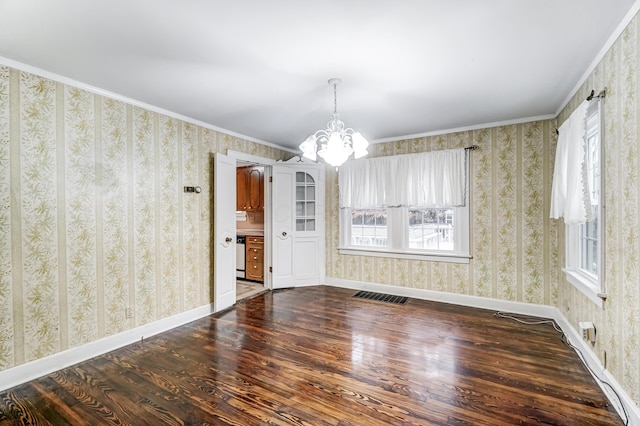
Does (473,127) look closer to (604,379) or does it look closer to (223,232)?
(604,379)

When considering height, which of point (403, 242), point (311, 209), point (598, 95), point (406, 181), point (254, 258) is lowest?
point (254, 258)

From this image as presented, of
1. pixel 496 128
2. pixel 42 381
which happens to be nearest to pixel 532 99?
pixel 496 128

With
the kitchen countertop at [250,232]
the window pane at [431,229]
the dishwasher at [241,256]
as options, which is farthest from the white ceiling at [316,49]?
the dishwasher at [241,256]

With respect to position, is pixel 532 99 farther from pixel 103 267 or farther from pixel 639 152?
pixel 103 267

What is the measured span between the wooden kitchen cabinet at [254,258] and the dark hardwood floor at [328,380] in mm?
1958

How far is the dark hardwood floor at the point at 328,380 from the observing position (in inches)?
76.2

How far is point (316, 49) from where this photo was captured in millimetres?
2133

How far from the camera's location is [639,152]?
1.73 meters

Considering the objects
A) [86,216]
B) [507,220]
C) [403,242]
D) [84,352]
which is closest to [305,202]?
[403,242]

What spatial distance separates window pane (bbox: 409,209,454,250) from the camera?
14.2ft

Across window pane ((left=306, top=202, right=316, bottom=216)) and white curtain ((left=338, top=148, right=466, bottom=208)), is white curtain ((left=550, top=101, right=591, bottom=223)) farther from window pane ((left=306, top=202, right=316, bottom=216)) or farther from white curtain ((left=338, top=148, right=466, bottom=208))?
window pane ((left=306, top=202, right=316, bottom=216))

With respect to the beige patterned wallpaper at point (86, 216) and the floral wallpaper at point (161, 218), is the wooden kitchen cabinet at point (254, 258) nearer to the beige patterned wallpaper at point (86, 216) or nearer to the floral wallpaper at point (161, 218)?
the floral wallpaper at point (161, 218)

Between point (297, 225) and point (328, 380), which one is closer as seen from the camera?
point (328, 380)

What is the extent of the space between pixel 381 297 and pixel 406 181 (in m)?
1.76
